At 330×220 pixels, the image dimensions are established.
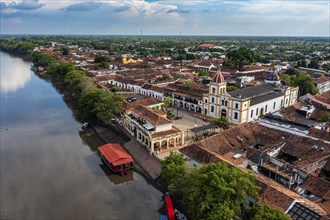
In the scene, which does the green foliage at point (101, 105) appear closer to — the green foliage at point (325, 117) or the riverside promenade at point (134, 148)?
the riverside promenade at point (134, 148)

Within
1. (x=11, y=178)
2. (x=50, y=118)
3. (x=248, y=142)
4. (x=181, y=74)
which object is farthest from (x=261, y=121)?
(x=181, y=74)

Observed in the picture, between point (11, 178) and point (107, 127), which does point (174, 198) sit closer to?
point (11, 178)

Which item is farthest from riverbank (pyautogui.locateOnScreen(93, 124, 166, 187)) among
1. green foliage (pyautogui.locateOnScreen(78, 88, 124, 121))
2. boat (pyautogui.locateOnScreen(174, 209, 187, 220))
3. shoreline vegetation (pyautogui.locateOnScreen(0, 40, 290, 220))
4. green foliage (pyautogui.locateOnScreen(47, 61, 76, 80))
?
green foliage (pyautogui.locateOnScreen(47, 61, 76, 80))

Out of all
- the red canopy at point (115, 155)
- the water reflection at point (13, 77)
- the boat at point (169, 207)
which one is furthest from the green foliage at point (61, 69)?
the boat at point (169, 207)

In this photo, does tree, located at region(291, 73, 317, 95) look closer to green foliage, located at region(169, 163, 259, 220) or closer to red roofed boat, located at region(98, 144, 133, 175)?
red roofed boat, located at region(98, 144, 133, 175)

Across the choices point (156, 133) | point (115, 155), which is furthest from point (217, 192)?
point (156, 133)

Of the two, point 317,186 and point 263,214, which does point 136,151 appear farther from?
point 263,214

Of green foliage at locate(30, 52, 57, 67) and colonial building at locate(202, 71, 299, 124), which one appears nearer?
colonial building at locate(202, 71, 299, 124)
